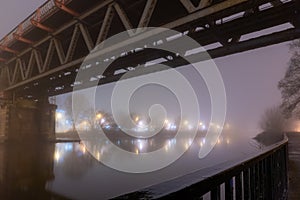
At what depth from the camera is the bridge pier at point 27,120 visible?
1153 inches

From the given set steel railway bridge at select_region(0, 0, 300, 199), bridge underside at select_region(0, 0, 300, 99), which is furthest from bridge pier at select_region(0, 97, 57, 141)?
bridge underside at select_region(0, 0, 300, 99)

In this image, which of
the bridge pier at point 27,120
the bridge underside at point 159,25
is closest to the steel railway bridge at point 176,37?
the bridge underside at point 159,25

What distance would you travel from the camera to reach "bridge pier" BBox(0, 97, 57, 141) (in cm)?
2928


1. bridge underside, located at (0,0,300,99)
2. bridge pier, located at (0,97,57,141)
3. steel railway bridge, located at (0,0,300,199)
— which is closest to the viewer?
steel railway bridge, located at (0,0,300,199)

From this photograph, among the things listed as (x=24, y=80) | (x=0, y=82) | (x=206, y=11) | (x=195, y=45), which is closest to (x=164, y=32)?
(x=206, y=11)

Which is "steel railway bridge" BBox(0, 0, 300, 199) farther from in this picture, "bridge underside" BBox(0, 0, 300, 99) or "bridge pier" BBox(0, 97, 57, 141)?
"bridge pier" BBox(0, 97, 57, 141)

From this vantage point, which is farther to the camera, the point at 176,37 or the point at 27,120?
the point at 27,120

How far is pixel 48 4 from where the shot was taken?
1494cm

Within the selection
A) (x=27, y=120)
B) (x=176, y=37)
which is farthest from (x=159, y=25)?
(x=27, y=120)

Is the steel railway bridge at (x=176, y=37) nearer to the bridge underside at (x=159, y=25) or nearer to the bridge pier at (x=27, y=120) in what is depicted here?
the bridge underside at (x=159, y=25)

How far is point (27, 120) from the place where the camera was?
3141 cm

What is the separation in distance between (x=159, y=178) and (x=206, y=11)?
9.08 metres

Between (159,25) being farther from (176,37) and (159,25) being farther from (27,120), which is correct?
(27,120)

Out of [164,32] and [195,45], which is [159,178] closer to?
[195,45]
